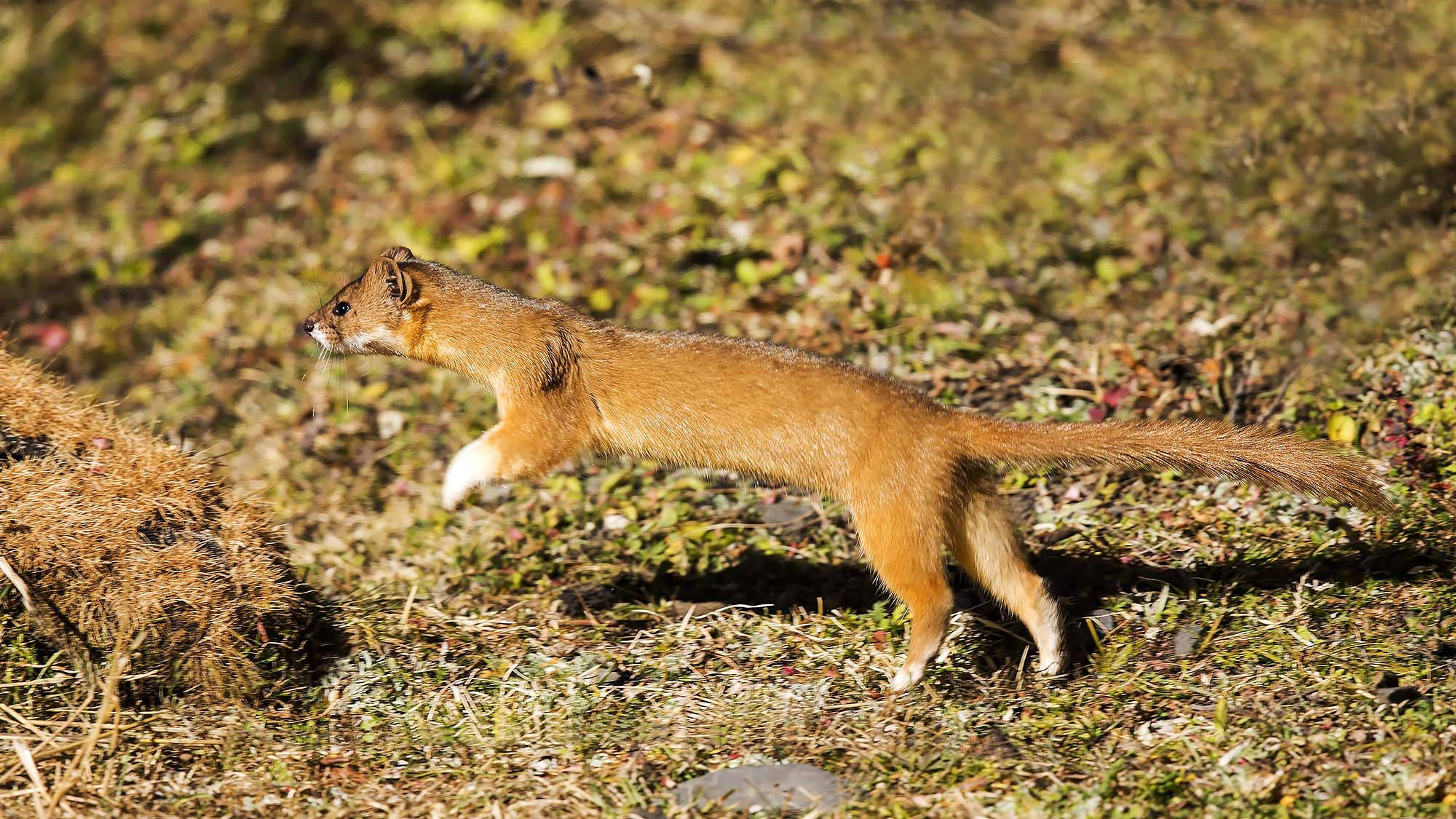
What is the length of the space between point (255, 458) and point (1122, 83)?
5.95 meters

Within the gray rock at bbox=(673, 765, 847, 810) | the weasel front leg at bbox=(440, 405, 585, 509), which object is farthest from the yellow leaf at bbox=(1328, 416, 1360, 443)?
the weasel front leg at bbox=(440, 405, 585, 509)

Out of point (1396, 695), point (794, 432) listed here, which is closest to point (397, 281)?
point (794, 432)

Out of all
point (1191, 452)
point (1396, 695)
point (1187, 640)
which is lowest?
point (1187, 640)

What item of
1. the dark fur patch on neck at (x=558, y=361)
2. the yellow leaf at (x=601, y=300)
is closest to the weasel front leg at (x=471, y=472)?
the dark fur patch on neck at (x=558, y=361)

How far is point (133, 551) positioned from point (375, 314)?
4.58 ft

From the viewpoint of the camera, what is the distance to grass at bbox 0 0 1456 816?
4621mm

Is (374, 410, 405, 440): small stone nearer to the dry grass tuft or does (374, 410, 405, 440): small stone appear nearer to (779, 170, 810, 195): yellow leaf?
the dry grass tuft

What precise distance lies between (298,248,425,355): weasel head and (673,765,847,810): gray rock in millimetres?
2284

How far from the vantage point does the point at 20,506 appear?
15.5ft

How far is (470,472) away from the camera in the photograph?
5.40 metres

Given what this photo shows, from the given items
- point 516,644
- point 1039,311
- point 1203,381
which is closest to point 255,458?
point 516,644

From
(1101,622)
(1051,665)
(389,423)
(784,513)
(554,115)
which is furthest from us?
(554,115)

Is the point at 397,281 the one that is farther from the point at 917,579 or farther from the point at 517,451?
the point at 917,579

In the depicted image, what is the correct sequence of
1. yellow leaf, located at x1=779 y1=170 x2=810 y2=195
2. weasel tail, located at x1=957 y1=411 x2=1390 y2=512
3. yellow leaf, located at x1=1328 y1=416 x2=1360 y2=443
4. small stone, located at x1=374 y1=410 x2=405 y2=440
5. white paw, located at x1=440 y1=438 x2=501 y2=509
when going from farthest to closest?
yellow leaf, located at x1=779 y1=170 x2=810 y2=195, small stone, located at x1=374 y1=410 x2=405 y2=440, yellow leaf, located at x1=1328 y1=416 x2=1360 y2=443, white paw, located at x1=440 y1=438 x2=501 y2=509, weasel tail, located at x1=957 y1=411 x2=1390 y2=512
